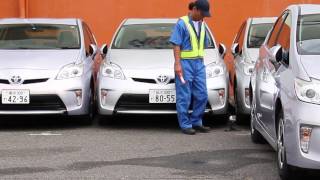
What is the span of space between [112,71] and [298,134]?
13.8 ft

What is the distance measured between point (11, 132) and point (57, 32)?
6.32ft

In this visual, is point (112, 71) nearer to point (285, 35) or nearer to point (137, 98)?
point (137, 98)

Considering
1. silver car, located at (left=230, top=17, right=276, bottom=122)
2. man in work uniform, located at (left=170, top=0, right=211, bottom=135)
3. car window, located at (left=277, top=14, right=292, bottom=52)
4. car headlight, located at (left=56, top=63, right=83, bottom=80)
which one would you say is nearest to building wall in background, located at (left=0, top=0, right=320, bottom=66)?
silver car, located at (left=230, top=17, right=276, bottom=122)

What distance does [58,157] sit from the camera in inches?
295

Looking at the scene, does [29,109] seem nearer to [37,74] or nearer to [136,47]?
[37,74]

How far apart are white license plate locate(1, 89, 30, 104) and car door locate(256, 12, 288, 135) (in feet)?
9.94

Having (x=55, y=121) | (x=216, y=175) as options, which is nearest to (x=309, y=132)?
(x=216, y=175)

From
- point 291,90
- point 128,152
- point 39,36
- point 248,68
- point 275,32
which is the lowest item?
point 128,152

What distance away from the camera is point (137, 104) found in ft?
30.0

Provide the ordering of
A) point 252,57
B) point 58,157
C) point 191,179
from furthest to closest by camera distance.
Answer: point 252,57, point 58,157, point 191,179

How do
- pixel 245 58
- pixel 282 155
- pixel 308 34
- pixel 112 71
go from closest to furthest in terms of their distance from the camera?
pixel 282 155 → pixel 308 34 → pixel 112 71 → pixel 245 58

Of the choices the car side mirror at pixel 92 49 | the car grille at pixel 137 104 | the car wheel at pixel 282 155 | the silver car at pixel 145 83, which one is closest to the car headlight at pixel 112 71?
the silver car at pixel 145 83

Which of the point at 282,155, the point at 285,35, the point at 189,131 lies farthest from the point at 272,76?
the point at 189,131

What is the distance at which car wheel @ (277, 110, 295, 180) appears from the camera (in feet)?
19.5
